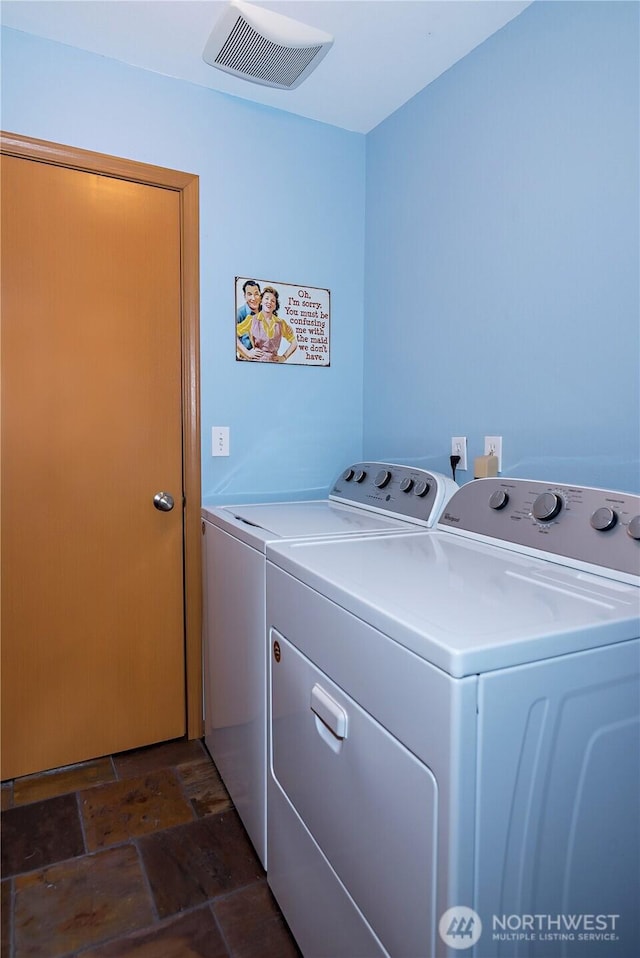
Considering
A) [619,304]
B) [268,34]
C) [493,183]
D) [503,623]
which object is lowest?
[503,623]

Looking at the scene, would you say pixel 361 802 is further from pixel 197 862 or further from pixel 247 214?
pixel 247 214

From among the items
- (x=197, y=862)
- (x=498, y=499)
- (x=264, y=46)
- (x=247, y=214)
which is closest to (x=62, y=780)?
(x=197, y=862)

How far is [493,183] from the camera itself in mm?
1626

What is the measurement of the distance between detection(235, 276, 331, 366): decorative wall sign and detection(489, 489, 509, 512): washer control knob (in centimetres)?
108

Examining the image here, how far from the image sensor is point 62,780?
1.82 m

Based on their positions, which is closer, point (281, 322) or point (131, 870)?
point (131, 870)

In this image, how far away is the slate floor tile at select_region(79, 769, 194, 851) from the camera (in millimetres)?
1580

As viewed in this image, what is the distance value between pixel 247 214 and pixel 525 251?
107 centimetres

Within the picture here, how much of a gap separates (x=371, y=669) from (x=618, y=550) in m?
0.55

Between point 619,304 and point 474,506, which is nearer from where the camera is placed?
point 619,304

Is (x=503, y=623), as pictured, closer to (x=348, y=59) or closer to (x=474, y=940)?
(x=474, y=940)

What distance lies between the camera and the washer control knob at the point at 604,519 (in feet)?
3.54

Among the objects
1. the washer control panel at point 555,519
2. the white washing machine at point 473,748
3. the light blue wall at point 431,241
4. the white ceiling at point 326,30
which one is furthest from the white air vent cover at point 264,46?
the white washing machine at point 473,748

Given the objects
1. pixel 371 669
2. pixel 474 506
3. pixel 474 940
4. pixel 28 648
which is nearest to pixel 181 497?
pixel 28 648
